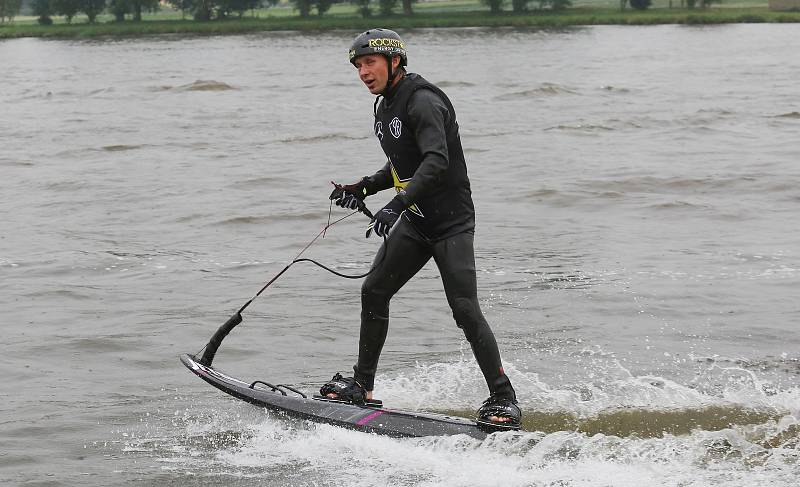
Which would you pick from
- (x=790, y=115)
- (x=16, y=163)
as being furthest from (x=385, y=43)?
(x=790, y=115)

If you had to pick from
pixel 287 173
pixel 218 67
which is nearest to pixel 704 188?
pixel 287 173

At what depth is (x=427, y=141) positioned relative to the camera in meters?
7.26

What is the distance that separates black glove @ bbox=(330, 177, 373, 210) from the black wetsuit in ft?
1.00

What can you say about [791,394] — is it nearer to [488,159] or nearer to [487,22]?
[488,159]

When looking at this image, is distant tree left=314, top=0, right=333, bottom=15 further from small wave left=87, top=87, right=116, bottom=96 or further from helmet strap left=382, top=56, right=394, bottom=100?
helmet strap left=382, top=56, right=394, bottom=100

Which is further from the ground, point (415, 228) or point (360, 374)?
point (415, 228)

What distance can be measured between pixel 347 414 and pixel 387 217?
164 cm

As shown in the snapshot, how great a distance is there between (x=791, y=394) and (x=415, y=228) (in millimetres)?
3316

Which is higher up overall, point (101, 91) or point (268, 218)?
point (101, 91)

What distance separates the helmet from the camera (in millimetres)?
7367

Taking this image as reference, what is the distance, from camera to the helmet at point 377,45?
24.2ft

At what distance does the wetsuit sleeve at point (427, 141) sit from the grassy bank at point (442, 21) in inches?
3589

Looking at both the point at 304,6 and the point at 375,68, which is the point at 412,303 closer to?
the point at 375,68

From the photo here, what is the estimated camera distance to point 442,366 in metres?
9.93
